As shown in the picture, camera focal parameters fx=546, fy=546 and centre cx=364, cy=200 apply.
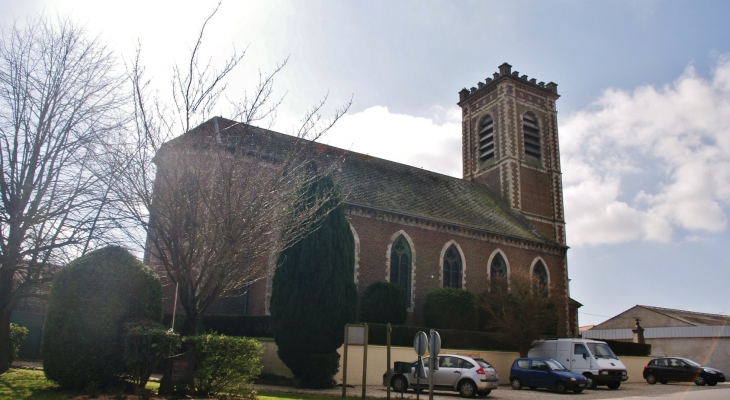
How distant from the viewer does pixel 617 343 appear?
2723cm

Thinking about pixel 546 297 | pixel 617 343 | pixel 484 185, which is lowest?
pixel 617 343

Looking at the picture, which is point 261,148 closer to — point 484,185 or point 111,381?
point 111,381

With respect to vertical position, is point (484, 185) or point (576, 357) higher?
point (484, 185)

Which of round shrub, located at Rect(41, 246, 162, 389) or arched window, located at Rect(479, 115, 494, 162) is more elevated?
arched window, located at Rect(479, 115, 494, 162)

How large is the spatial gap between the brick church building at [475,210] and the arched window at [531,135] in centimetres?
8

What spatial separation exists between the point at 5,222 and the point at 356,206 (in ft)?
45.6

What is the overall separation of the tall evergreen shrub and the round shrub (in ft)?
20.7

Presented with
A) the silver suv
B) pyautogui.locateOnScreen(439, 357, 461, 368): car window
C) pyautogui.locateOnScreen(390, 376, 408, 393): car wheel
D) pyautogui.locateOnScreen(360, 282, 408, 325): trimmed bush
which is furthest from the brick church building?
pyautogui.locateOnScreen(439, 357, 461, 368): car window

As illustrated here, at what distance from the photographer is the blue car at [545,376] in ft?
58.9

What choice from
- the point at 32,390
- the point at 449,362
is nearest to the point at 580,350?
the point at 449,362

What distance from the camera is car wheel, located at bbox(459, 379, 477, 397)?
1579 centimetres

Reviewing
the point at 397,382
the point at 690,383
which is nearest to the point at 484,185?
the point at 690,383

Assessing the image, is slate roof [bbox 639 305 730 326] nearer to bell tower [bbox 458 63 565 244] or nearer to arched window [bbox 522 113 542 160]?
bell tower [bbox 458 63 565 244]

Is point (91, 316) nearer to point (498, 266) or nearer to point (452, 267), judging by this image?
point (452, 267)
